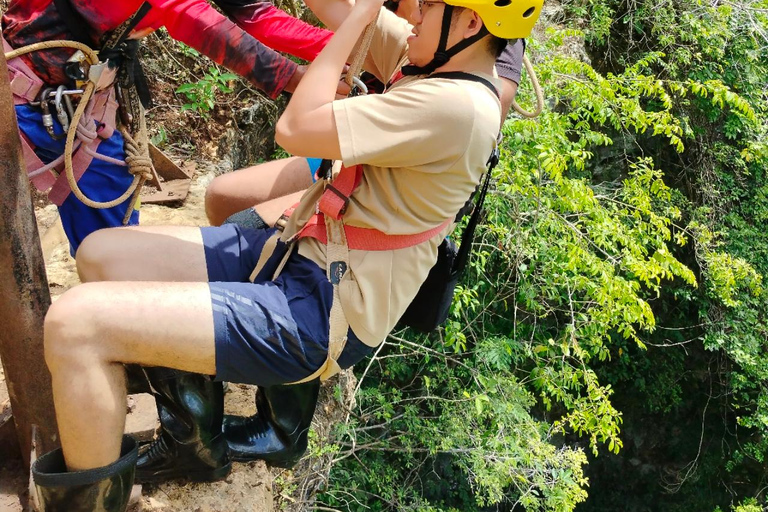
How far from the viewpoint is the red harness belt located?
70.3 inches

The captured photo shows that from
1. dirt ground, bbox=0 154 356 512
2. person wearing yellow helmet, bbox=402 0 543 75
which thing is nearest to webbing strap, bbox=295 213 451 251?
person wearing yellow helmet, bbox=402 0 543 75

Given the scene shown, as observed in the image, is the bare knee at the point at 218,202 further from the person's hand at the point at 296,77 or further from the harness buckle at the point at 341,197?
the harness buckle at the point at 341,197

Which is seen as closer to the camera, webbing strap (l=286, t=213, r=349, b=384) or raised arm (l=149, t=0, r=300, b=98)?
webbing strap (l=286, t=213, r=349, b=384)

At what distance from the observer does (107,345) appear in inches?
64.1

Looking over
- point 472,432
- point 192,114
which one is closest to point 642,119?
point 472,432

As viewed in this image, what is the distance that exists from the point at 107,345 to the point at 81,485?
35 cm

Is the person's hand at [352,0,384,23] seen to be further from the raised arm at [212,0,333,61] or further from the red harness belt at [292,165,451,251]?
the raised arm at [212,0,333,61]

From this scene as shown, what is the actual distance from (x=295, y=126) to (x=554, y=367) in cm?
474

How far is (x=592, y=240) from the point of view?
579 centimetres

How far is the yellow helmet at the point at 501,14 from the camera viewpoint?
5.74 feet

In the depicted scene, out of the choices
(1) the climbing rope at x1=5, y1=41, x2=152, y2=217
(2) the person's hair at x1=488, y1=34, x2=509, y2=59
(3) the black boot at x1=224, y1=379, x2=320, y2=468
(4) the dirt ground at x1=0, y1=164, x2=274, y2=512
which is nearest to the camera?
(2) the person's hair at x1=488, y1=34, x2=509, y2=59

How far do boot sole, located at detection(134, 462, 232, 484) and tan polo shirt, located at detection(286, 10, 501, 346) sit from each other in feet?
2.52

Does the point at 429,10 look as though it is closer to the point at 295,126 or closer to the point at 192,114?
the point at 295,126

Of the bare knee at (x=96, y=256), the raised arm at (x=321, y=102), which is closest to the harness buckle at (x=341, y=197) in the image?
the raised arm at (x=321, y=102)
